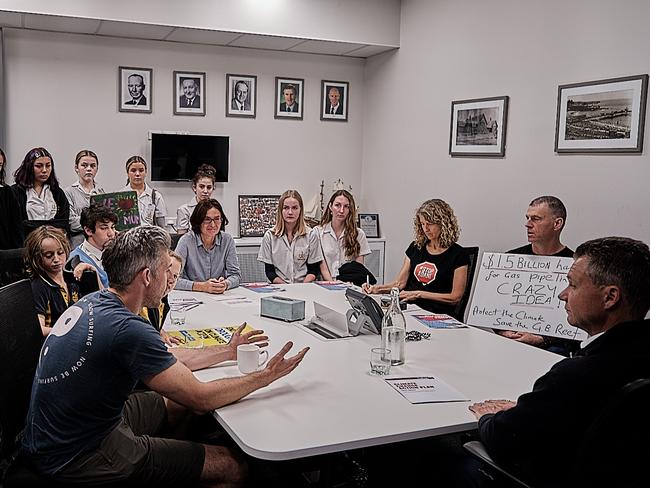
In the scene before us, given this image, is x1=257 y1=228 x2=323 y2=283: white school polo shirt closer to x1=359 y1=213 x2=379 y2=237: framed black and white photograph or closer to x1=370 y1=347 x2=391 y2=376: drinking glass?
x1=359 y1=213 x2=379 y2=237: framed black and white photograph

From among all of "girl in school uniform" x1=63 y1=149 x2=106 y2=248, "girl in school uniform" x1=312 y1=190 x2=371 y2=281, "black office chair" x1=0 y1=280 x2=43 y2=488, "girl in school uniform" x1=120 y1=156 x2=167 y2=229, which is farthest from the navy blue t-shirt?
"girl in school uniform" x1=120 y1=156 x2=167 y2=229

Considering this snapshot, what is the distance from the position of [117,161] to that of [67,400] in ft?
14.7

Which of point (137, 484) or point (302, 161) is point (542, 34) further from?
point (137, 484)

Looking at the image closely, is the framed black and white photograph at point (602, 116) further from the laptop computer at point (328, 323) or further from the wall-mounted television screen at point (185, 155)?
the wall-mounted television screen at point (185, 155)

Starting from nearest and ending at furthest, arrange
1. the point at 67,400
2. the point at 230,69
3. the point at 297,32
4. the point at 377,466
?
the point at 67,400, the point at 377,466, the point at 297,32, the point at 230,69

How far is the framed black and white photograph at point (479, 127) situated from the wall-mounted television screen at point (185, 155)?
218cm

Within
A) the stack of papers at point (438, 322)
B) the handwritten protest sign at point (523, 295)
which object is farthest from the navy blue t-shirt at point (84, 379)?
the handwritten protest sign at point (523, 295)

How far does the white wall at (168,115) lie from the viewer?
18.7 ft

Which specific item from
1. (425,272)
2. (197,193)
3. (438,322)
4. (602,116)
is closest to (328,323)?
(438,322)

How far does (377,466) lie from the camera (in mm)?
2834

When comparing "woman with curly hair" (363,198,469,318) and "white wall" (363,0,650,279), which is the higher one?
"white wall" (363,0,650,279)

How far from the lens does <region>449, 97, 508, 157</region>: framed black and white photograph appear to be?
4949 millimetres

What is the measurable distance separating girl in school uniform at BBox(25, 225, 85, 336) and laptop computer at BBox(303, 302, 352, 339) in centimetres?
111

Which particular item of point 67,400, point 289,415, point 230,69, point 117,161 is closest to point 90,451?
point 67,400
